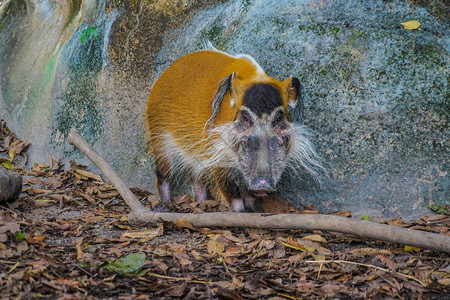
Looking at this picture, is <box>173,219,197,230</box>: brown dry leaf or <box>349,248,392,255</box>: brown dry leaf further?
<box>173,219,197,230</box>: brown dry leaf

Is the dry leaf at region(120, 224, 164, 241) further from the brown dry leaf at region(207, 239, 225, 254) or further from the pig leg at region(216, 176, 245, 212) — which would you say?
the pig leg at region(216, 176, 245, 212)

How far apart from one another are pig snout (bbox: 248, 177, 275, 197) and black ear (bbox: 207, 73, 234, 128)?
823 millimetres

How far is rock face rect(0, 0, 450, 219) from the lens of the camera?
457cm

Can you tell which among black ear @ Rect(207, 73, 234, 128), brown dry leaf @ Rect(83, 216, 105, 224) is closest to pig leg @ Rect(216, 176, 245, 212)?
black ear @ Rect(207, 73, 234, 128)

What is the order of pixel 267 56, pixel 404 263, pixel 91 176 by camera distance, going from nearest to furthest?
pixel 404 263, pixel 267 56, pixel 91 176

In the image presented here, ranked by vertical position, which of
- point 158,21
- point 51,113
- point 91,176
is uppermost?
point 158,21

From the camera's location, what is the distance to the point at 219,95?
454 cm

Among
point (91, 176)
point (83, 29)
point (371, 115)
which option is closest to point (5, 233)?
point (91, 176)

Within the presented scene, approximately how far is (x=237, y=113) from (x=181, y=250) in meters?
1.31

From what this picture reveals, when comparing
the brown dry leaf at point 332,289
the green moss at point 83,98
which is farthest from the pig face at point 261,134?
the green moss at point 83,98

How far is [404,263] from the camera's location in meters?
3.50

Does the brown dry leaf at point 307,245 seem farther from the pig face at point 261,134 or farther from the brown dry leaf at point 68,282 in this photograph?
the brown dry leaf at point 68,282

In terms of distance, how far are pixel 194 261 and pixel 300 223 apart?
82cm

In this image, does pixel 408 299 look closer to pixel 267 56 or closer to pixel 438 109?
pixel 438 109
